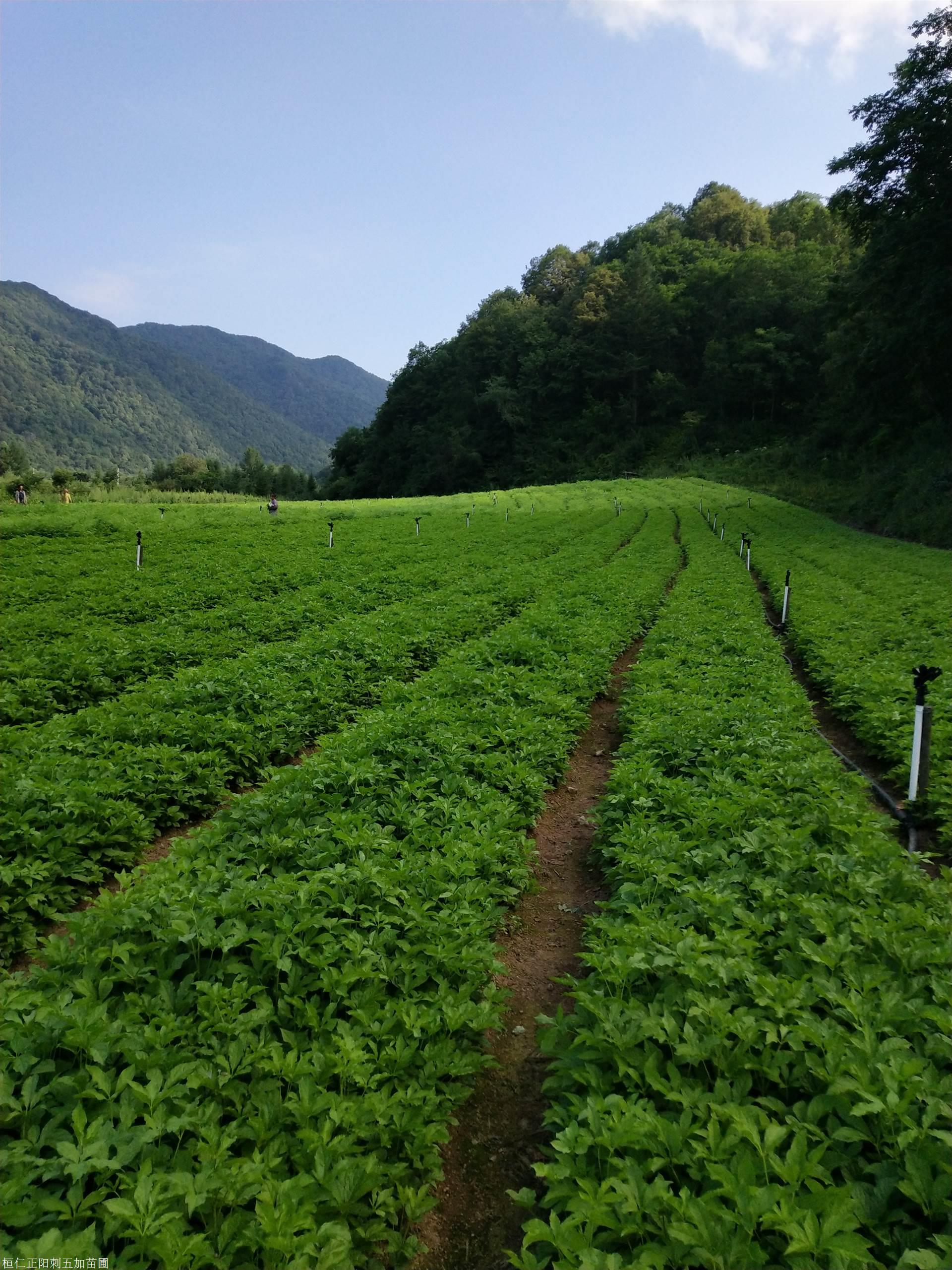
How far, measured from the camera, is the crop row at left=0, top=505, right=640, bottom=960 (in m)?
5.43

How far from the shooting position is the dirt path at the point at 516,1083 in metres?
3.18

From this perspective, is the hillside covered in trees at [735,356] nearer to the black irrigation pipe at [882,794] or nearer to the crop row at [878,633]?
the crop row at [878,633]

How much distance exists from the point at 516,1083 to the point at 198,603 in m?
15.0

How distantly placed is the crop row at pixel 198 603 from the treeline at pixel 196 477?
36.4m

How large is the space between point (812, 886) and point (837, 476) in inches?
2166

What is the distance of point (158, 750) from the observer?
7.06m

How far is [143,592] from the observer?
16.8 metres

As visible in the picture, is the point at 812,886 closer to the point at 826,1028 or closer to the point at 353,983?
the point at 826,1028

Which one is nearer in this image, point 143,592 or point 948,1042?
point 948,1042

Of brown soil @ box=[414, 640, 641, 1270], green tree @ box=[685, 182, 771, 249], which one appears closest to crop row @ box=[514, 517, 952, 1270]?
brown soil @ box=[414, 640, 641, 1270]

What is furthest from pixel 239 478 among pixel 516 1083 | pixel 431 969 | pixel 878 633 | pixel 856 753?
pixel 516 1083

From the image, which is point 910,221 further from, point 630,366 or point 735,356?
point 630,366

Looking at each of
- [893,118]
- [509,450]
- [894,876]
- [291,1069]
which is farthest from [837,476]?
[291,1069]

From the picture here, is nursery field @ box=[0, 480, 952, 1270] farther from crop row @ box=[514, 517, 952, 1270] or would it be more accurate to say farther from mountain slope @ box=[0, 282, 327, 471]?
mountain slope @ box=[0, 282, 327, 471]
